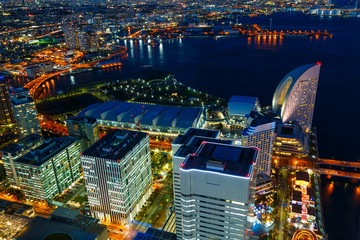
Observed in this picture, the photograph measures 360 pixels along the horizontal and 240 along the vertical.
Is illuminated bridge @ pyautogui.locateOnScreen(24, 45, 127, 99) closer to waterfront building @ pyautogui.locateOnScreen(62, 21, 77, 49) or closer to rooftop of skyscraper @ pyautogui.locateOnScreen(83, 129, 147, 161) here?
waterfront building @ pyautogui.locateOnScreen(62, 21, 77, 49)

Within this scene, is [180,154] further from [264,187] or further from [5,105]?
[5,105]

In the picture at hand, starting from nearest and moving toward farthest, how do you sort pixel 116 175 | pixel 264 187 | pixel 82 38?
pixel 116 175
pixel 264 187
pixel 82 38

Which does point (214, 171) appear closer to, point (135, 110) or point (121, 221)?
point (121, 221)

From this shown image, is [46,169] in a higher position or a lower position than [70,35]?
lower

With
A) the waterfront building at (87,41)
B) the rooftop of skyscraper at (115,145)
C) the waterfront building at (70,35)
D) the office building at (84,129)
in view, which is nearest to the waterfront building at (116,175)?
the rooftop of skyscraper at (115,145)

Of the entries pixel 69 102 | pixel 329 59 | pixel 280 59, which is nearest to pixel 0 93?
pixel 69 102

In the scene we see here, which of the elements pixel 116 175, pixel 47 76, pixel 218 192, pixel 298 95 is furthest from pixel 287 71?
pixel 218 192
